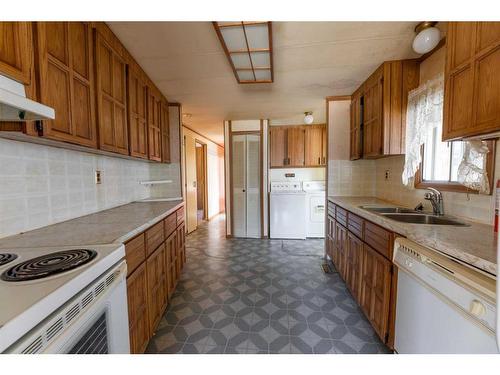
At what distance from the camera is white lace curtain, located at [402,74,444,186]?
1518mm

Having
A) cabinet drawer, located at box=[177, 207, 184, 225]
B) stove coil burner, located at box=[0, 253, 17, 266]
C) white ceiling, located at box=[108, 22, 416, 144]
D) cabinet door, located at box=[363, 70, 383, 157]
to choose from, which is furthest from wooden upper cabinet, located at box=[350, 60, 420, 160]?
stove coil burner, located at box=[0, 253, 17, 266]

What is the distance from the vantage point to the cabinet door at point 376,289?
1.39 meters

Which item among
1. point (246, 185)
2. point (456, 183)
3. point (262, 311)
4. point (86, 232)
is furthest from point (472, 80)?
point (246, 185)

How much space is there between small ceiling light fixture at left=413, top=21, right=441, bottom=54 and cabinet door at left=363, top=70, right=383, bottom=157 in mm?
547

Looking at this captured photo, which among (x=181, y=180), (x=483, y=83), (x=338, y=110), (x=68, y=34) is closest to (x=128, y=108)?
(x=68, y=34)

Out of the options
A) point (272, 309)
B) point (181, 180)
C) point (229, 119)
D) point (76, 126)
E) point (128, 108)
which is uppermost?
point (229, 119)

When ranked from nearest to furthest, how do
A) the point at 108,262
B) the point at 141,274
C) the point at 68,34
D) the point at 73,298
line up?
the point at 73,298 < the point at 108,262 < the point at 68,34 < the point at 141,274

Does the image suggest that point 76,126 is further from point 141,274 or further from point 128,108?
point 141,274

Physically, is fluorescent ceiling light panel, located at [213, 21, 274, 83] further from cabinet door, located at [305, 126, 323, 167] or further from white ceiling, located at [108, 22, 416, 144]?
cabinet door, located at [305, 126, 323, 167]

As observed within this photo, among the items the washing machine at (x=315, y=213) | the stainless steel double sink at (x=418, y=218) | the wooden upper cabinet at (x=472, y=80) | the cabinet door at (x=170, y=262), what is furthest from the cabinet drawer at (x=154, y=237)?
the washing machine at (x=315, y=213)

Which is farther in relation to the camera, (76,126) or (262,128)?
(262,128)

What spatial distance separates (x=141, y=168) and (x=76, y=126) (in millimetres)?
1571

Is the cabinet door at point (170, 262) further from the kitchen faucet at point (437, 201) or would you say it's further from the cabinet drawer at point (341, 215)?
the kitchen faucet at point (437, 201)

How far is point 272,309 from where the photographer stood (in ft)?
6.19
